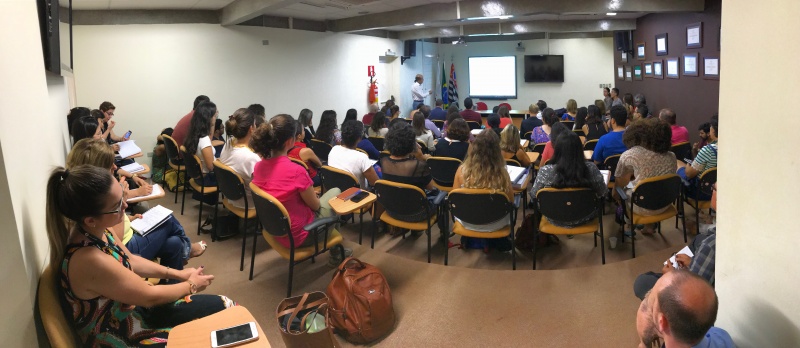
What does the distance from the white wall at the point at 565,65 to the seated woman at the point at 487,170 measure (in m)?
12.1

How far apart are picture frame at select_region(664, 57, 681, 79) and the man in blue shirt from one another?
446 centimetres

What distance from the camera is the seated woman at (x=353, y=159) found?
→ 4266 millimetres

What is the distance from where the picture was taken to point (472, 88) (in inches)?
624

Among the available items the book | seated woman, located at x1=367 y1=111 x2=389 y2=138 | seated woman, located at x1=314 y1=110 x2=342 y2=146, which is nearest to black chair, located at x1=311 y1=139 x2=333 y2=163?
seated woman, located at x1=314 y1=110 x2=342 y2=146

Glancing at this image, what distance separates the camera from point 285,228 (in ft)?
10.2

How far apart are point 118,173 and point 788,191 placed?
4002mm

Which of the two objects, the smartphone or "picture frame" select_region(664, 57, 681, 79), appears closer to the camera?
the smartphone

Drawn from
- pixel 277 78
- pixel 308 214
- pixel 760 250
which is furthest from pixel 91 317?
pixel 277 78

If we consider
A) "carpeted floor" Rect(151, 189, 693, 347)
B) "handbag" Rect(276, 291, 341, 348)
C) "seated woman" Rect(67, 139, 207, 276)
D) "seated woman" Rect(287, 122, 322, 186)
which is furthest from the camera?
"seated woman" Rect(287, 122, 322, 186)

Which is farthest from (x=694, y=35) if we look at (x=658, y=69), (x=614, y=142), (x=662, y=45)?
(x=614, y=142)

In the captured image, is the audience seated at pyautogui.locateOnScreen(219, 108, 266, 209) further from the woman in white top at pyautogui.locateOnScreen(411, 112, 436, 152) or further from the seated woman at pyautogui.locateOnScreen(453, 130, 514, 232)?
the woman in white top at pyautogui.locateOnScreen(411, 112, 436, 152)

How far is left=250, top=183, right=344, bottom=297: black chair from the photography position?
9.98ft

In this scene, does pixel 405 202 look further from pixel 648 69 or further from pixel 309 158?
pixel 648 69

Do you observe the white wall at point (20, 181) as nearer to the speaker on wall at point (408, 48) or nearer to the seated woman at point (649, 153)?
the seated woman at point (649, 153)
